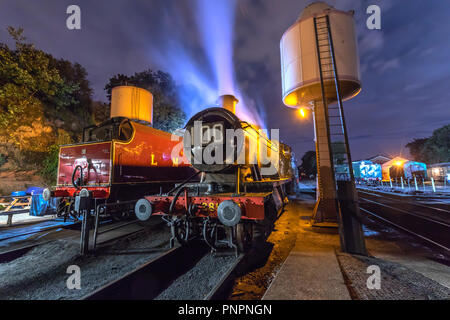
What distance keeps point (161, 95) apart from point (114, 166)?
1423cm

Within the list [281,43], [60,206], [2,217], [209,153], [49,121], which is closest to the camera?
[209,153]

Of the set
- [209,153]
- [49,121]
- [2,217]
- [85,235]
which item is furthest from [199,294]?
[49,121]

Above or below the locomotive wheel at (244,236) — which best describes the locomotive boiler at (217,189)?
above

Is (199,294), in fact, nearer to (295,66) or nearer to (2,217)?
(295,66)

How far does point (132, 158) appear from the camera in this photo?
23.7 ft

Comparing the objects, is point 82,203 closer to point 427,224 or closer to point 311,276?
point 311,276

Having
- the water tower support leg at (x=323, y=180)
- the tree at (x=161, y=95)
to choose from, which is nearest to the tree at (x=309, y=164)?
the tree at (x=161, y=95)

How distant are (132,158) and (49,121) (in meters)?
11.7

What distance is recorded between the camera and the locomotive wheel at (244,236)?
13.5ft

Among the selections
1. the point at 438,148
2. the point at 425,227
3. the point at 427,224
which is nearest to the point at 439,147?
the point at 438,148

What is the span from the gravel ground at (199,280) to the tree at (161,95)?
51.6ft

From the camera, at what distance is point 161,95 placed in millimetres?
19016

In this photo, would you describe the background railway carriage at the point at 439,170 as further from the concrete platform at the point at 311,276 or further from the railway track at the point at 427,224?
the concrete platform at the point at 311,276

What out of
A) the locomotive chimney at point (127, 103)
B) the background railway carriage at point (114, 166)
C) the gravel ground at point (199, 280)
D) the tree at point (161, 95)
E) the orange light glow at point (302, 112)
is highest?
the tree at point (161, 95)
